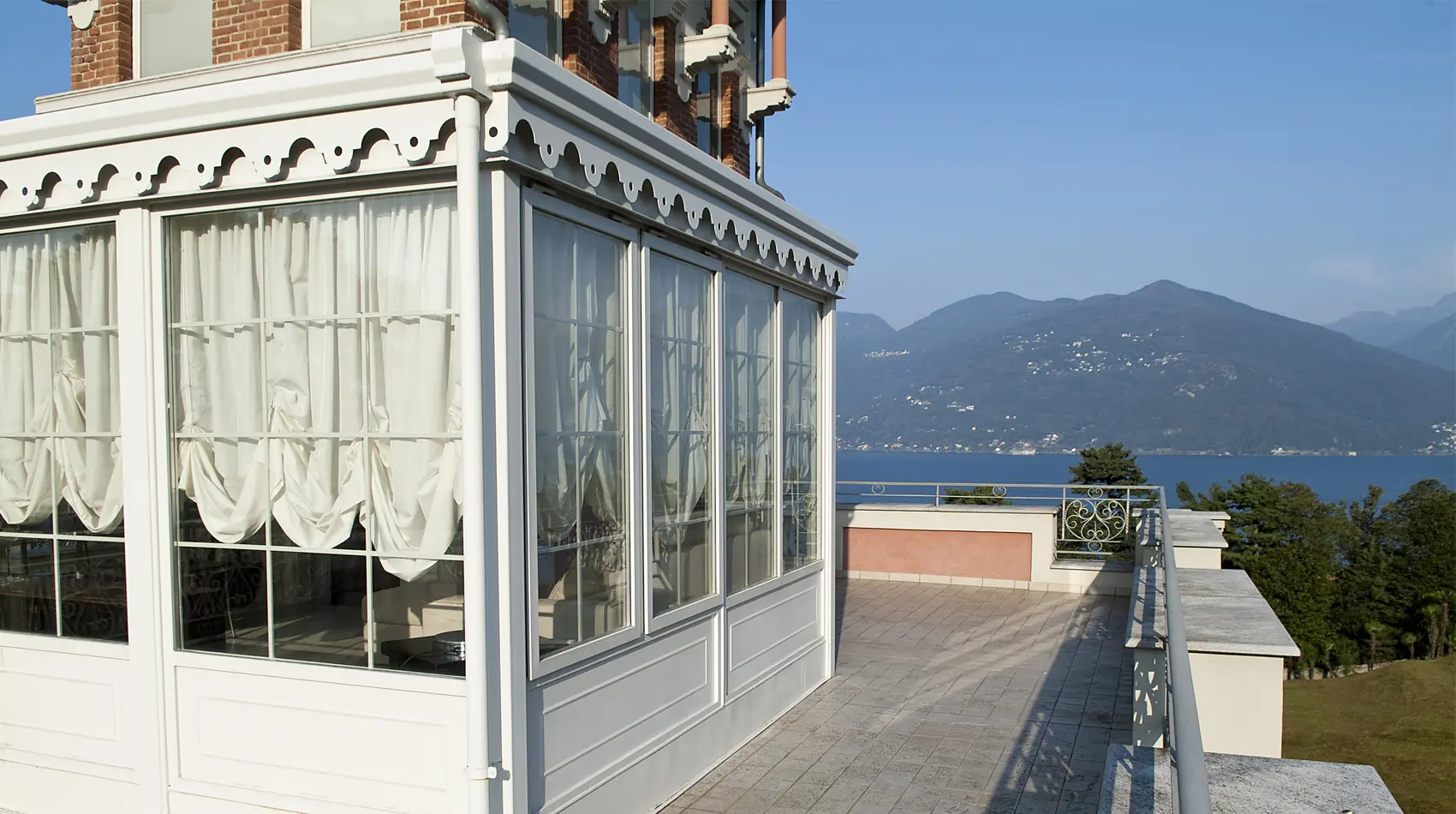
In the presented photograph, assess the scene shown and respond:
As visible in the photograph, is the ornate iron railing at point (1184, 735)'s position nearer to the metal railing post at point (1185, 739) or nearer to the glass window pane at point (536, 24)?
the metal railing post at point (1185, 739)

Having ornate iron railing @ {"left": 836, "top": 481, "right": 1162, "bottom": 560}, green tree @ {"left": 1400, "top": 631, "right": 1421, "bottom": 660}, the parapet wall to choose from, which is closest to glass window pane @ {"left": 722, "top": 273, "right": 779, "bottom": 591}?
ornate iron railing @ {"left": 836, "top": 481, "right": 1162, "bottom": 560}

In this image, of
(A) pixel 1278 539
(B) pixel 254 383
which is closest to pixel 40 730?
(B) pixel 254 383

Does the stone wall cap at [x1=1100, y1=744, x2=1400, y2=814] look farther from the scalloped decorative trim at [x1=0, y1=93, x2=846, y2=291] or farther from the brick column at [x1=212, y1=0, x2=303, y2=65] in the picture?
the brick column at [x1=212, y1=0, x2=303, y2=65]

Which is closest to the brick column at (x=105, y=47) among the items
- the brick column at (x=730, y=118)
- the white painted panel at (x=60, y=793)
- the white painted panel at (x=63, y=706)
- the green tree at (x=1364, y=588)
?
the white painted panel at (x=63, y=706)

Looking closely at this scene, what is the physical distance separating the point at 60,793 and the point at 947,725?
4.72m

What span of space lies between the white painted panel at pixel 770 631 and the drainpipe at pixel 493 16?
3972 millimetres

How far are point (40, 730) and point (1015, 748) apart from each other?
4.96 m

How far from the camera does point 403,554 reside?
390 centimetres

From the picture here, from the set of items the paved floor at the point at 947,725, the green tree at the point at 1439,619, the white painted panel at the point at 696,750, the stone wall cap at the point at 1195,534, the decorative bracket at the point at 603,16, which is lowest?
the green tree at the point at 1439,619

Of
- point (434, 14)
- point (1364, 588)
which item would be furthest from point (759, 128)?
point (1364, 588)

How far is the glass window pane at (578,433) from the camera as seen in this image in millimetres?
4043

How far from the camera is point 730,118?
438 inches

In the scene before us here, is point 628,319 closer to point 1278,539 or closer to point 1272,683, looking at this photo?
point 1272,683

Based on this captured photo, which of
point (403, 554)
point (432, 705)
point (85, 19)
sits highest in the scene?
point (85, 19)
